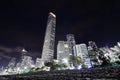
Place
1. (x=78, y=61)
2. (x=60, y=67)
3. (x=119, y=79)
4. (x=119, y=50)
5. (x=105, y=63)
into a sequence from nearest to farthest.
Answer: (x=119, y=79), (x=105, y=63), (x=119, y=50), (x=60, y=67), (x=78, y=61)

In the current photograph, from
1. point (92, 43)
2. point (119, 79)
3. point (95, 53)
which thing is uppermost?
point (92, 43)

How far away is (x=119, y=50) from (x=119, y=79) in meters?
133

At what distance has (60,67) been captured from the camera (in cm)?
15700

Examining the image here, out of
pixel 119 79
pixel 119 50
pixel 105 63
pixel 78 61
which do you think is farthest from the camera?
pixel 78 61

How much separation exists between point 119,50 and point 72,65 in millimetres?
65079

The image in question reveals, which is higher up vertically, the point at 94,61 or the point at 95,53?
the point at 95,53

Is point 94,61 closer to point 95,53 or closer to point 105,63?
point 95,53

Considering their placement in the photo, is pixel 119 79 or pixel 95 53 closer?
pixel 119 79

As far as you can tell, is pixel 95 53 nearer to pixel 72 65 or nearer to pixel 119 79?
pixel 72 65

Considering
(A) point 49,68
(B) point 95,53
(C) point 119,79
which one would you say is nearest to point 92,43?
(B) point 95,53

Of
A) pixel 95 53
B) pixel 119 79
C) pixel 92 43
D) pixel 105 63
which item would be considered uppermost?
Result: pixel 92 43

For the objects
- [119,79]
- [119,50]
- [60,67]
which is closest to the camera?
[119,79]

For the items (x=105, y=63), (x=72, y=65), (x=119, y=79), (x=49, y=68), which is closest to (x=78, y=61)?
(x=72, y=65)

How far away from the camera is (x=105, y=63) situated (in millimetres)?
119438
